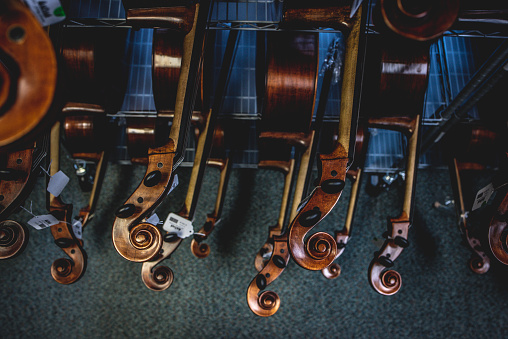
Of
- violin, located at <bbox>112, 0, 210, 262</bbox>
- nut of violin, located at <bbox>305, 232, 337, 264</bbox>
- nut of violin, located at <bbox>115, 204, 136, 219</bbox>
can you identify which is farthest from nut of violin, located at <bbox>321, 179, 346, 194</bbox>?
nut of violin, located at <bbox>115, 204, 136, 219</bbox>

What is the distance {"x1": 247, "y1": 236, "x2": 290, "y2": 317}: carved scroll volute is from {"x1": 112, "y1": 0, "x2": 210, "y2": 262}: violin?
1.46ft

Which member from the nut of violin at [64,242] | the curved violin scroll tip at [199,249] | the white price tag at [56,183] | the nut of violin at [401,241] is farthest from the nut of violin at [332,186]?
the nut of violin at [64,242]

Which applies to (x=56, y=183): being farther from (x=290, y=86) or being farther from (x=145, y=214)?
(x=290, y=86)

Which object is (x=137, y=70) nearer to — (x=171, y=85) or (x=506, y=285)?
(x=171, y=85)

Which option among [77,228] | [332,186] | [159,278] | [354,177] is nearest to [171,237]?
[159,278]

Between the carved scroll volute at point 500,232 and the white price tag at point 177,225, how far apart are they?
38.4 inches

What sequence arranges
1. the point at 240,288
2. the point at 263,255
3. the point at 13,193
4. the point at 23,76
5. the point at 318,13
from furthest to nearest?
the point at 240,288
the point at 263,255
the point at 318,13
the point at 13,193
the point at 23,76

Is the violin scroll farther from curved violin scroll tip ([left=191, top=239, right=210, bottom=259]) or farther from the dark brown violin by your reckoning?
curved violin scroll tip ([left=191, top=239, right=210, bottom=259])

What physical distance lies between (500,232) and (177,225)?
105cm

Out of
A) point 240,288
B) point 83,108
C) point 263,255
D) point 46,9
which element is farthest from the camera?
point 240,288

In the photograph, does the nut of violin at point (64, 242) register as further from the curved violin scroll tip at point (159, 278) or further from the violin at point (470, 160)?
the violin at point (470, 160)

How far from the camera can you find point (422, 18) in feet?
2.56

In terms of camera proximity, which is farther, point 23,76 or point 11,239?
point 11,239

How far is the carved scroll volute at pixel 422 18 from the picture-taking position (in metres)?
0.78
